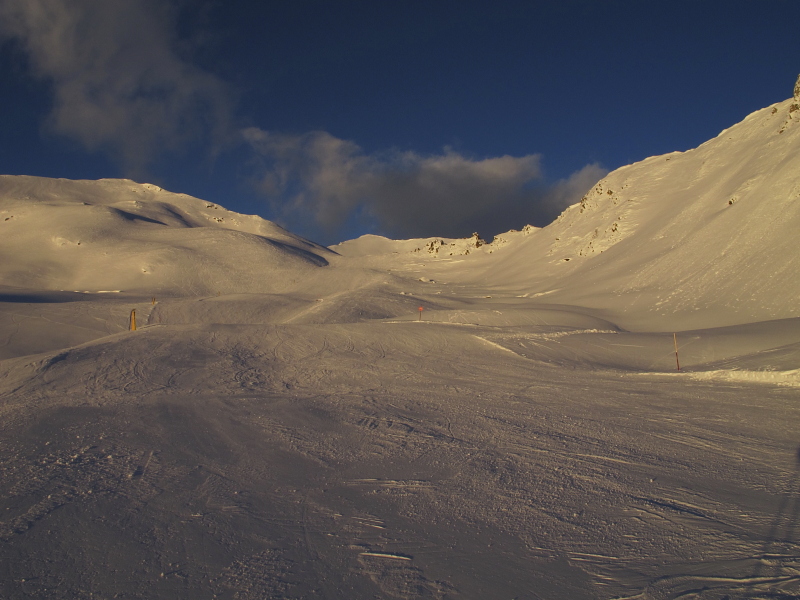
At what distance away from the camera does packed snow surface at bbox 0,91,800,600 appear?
4.17m

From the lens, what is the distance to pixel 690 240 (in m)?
29.3

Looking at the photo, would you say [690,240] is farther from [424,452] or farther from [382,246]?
[382,246]

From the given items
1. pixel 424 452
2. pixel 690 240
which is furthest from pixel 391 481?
pixel 690 240

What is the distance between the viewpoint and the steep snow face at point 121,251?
157 feet

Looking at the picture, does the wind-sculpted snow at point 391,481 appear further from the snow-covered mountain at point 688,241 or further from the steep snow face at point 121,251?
the steep snow face at point 121,251

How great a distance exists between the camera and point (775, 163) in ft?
96.6

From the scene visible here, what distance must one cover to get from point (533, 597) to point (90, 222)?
237ft

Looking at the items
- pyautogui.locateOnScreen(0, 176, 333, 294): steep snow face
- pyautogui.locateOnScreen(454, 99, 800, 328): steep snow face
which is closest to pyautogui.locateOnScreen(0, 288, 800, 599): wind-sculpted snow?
pyautogui.locateOnScreen(454, 99, 800, 328): steep snow face

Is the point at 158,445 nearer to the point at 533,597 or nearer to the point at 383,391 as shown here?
the point at 383,391

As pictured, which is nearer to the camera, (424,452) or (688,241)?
(424,452)

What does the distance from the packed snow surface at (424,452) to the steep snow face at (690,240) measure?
320 mm

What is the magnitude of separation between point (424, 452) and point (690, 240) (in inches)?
1119

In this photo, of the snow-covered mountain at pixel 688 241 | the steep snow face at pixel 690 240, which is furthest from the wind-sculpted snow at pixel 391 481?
the snow-covered mountain at pixel 688 241

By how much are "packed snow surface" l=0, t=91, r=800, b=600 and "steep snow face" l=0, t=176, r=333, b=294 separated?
2440 centimetres
